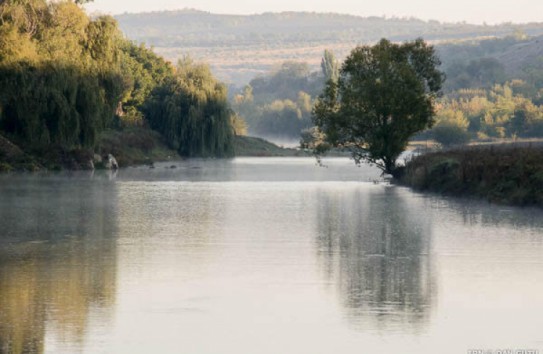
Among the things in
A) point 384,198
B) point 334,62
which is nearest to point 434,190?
point 384,198

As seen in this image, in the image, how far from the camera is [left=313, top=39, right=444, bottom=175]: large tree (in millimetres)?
47906

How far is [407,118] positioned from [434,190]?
23.4 ft

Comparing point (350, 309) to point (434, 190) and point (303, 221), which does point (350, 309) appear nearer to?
point (303, 221)

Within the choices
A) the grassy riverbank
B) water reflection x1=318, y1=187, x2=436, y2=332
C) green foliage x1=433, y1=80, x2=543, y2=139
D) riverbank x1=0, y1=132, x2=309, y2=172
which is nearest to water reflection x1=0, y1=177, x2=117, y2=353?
water reflection x1=318, y1=187, x2=436, y2=332

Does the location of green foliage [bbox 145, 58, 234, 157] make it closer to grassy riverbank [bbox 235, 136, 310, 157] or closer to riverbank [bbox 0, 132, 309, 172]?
riverbank [bbox 0, 132, 309, 172]

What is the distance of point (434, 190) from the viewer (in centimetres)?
4219

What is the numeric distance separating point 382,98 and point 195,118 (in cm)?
4045

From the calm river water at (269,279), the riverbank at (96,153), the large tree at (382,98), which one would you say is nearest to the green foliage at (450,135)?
the riverbank at (96,153)

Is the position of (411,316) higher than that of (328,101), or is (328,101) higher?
(328,101)

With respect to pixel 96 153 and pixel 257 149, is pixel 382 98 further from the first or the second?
pixel 257 149

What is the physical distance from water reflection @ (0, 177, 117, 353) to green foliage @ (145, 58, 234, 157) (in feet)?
171

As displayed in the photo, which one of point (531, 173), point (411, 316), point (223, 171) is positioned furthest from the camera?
point (223, 171)

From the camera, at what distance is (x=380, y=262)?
751 inches

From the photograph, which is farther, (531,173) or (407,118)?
(407,118)
